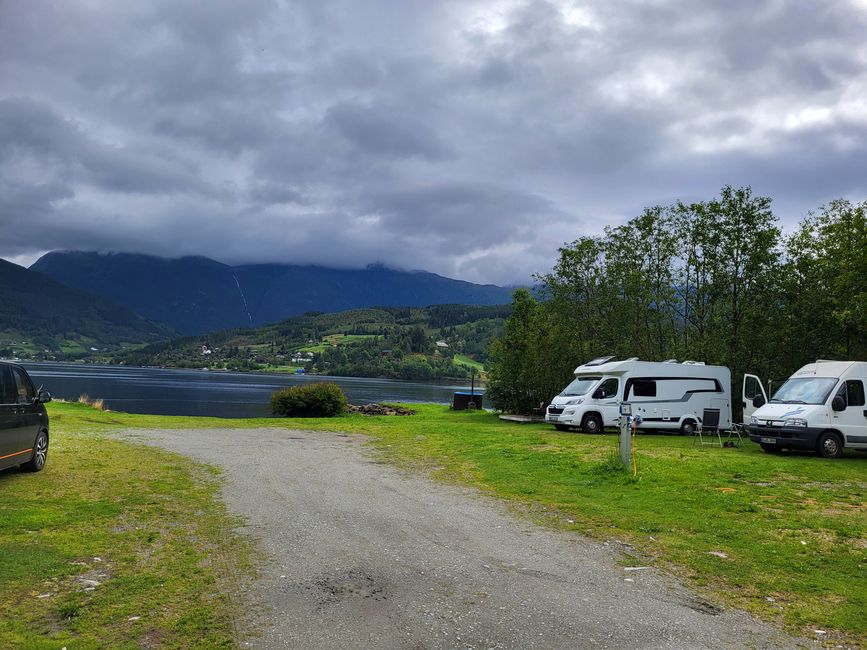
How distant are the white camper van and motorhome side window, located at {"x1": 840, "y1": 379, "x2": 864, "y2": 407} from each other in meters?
7.77

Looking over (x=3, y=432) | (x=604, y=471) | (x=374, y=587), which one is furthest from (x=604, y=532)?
(x=3, y=432)

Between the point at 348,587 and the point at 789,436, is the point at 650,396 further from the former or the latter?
the point at 348,587

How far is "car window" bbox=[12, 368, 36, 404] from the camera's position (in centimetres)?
1072

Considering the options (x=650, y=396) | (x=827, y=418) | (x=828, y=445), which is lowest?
(x=828, y=445)

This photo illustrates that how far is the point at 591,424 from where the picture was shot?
25.0 meters

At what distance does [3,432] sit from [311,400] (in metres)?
24.6

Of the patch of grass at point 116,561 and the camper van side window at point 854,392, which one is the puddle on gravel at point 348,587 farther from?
the camper van side window at point 854,392

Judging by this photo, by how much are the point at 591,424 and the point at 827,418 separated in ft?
30.5

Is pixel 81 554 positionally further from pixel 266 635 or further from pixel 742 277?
pixel 742 277

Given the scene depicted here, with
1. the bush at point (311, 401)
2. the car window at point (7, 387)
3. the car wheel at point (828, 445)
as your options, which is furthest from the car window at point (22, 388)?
the bush at point (311, 401)

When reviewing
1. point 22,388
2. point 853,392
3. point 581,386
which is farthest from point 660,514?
point 581,386

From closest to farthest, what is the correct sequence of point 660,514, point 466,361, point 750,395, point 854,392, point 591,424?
point 660,514 < point 854,392 < point 750,395 < point 591,424 < point 466,361

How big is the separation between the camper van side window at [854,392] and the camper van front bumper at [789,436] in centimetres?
Result: 125

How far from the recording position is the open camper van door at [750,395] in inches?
856
